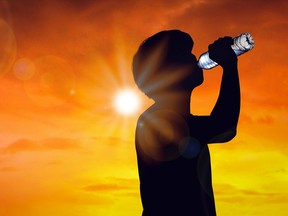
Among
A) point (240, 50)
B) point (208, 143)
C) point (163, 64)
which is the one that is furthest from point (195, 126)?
point (240, 50)

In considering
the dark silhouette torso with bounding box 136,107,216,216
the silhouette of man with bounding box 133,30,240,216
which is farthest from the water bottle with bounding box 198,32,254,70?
the dark silhouette torso with bounding box 136,107,216,216

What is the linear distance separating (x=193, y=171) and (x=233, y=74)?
103 centimetres

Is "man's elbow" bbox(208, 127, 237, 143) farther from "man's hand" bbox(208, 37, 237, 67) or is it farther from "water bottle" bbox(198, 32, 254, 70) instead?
"water bottle" bbox(198, 32, 254, 70)

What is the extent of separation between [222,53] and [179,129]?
866 millimetres

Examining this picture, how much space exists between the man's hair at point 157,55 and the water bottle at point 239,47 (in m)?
0.33

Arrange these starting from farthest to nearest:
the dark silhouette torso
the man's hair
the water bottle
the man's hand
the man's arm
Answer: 1. the water bottle
2. the man's hair
3. the man's hand
4. the man's arm
5. the dark silhouette torso

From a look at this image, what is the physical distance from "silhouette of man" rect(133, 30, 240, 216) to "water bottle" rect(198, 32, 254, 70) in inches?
12.2

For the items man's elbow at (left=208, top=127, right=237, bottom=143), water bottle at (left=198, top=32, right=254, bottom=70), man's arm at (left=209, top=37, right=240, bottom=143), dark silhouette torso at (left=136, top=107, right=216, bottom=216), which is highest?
water bottle at (left=198, top=32, right=254, bottom=70)

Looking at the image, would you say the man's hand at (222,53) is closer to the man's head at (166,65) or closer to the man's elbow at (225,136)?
the man's head at (166,65)

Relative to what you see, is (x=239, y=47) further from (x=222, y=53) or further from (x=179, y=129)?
(x=179, y=129)

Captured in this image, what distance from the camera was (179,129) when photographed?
12.6ft

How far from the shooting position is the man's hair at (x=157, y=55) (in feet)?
13.4

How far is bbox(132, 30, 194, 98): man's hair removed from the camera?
4.09 metres

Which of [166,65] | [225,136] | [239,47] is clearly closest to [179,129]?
[225,136]
